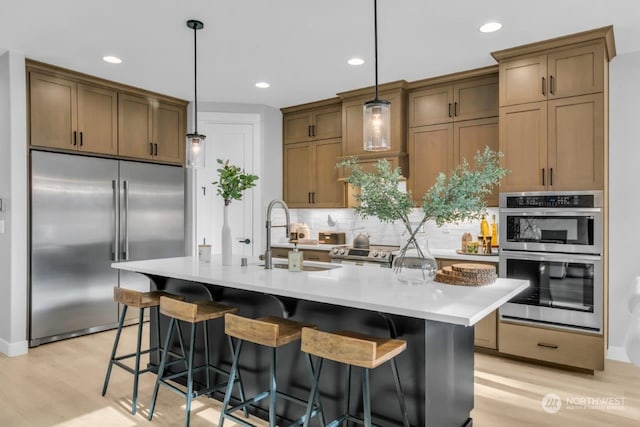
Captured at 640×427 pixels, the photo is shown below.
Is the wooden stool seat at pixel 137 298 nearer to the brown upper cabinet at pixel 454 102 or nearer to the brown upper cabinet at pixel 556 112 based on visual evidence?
the brown upper cabinet at pixel 556 112

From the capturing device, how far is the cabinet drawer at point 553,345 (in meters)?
3.24

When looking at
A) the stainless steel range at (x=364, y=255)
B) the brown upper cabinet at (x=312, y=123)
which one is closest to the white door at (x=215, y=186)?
the brown upper cabinet at (x=312, y=123)

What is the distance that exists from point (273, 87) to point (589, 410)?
3.93 m

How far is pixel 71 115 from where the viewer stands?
4164 millimetres

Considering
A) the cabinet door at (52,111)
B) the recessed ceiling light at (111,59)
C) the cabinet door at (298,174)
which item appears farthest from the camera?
the cabinet door at (298,174)

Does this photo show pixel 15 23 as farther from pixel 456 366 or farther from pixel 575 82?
pixel 575 82

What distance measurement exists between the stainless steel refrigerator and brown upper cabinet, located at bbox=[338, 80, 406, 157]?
2131 mm

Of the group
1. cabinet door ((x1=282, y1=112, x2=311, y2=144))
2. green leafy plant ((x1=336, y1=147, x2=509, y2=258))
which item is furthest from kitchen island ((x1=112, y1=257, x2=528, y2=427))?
cabinet door ((x1=282, y1=112, x2=311, y2=144))

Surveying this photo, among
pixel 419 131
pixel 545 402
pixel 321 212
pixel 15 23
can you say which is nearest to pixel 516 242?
pixel 545 402

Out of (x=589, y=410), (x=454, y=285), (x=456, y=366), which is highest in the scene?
(x=454, y=285)

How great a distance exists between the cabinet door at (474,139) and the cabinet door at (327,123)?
4.71 ft

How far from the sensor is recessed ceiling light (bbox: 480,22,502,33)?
3.09 meters

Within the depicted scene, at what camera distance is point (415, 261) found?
7.40 ft

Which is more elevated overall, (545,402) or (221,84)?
(221,84)
